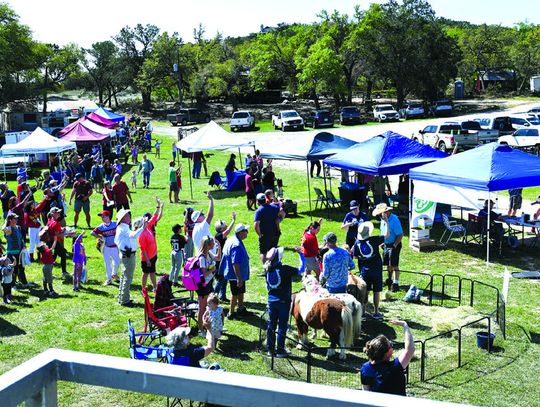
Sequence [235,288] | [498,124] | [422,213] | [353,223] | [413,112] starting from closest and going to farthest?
[235,288], [353,223], [422,213], [498,124], [413,112]

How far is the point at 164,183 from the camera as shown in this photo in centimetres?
2750

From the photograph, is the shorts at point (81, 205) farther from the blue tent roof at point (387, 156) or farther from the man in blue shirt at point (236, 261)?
the man in blue shirt at point (236, 261)

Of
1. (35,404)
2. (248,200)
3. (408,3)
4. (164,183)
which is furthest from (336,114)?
(35,404)

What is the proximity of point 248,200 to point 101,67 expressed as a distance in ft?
183

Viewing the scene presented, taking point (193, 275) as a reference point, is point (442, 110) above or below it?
above

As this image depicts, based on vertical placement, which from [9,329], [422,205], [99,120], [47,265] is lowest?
[9,329]

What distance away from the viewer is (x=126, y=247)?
1132 cm

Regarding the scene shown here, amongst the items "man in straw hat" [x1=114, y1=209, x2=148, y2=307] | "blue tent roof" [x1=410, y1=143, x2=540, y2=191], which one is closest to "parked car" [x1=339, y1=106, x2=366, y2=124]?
"blue tent roof" [x1=410, y1=143, x2=540, y2=191]

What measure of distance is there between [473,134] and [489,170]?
20.5m

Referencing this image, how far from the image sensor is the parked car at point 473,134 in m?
33.4

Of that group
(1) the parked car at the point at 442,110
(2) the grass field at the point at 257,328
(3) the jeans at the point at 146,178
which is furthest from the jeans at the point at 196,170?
(1) the parked car at the point at 442,110

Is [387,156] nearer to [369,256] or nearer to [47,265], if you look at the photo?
[369,256]

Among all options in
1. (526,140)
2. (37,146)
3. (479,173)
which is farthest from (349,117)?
(479,173)

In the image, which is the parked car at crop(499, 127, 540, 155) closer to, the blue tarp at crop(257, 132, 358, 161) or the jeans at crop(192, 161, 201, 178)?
the blue tarp at crop(257, 132, 358, 161)
